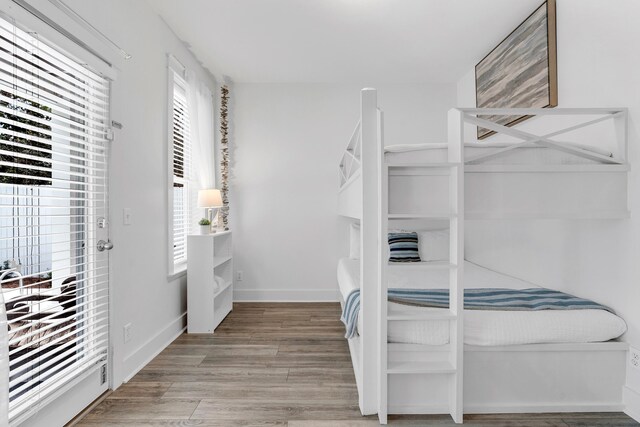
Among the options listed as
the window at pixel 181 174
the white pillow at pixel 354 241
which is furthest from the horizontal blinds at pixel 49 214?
the white pillow at pixel 354 241

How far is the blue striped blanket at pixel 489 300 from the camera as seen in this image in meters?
2.12

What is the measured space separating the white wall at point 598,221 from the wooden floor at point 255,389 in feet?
2.34

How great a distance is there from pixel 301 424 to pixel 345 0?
9.10 ft

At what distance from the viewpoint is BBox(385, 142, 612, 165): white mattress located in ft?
6.73

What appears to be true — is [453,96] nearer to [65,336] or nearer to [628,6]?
[628,6]

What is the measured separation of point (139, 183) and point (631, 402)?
10.6 feet

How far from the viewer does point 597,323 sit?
2.01m

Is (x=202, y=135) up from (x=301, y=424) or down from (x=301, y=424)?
up

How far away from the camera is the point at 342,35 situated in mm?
3318

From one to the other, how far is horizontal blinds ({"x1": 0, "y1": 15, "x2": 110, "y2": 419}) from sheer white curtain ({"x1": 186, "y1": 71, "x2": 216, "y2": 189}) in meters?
1.47

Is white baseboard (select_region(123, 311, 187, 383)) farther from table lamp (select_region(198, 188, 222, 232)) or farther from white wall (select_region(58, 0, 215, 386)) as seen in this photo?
table lamp (select_region(198, 188, 222, 232))

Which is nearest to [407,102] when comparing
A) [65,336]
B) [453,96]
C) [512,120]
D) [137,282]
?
[453,96]

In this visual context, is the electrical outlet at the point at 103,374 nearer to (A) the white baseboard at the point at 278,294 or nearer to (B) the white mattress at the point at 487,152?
(B) the white mattress at the point at 487,152

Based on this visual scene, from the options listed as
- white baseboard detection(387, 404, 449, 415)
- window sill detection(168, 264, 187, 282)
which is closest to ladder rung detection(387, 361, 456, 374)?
white baseboard detection(387, 404, 449, 415)
